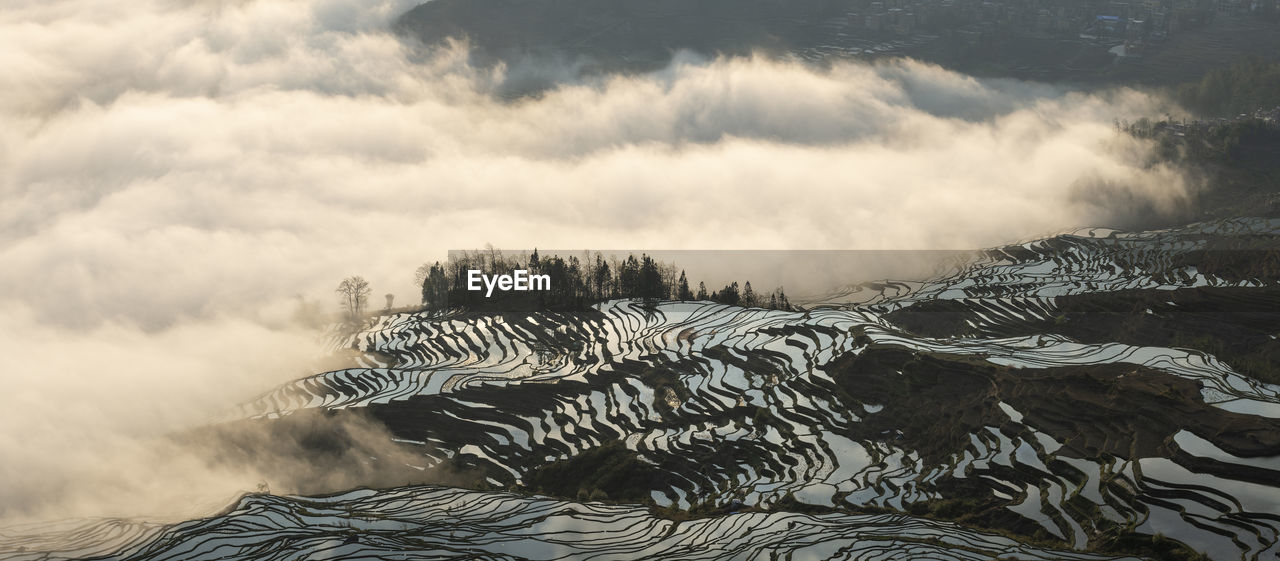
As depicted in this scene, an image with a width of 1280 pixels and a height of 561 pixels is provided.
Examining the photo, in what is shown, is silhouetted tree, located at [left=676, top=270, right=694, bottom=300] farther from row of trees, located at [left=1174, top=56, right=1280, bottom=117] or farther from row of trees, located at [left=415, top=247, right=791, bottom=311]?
row of trees, located at [left=1174, top=56, right=1280, bottom=117]

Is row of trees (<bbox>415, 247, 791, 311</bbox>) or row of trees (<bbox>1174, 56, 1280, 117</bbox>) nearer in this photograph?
row of trees (<bbox>415, 247, 791, 311</bbox>)

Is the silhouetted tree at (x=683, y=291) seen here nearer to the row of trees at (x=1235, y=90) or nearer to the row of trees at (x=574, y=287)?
the row of trees at (x=574, y=287)

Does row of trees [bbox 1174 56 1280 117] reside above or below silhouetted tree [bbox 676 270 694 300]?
above

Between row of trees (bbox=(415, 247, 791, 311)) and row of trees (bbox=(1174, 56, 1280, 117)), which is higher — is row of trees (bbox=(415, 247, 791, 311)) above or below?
below

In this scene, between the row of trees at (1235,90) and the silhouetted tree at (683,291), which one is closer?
the silhouetted tree at (683,291)

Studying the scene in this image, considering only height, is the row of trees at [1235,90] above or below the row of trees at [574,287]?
above

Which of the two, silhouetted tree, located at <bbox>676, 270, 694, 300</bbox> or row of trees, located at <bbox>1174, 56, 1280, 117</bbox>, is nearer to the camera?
silhouetted tree, located at <bbox>676, 270, 694, 300</bbox>

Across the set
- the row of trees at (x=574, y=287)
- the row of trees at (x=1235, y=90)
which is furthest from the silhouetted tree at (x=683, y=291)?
the row of trees at (x=1235, y=90)

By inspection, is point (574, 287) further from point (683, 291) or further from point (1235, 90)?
point (1235, 90)

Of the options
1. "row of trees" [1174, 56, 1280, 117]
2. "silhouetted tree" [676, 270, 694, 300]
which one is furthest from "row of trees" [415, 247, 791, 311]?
"row of trees" [1174, 56, 1280, 117]

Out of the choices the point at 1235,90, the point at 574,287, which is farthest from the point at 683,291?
the point at 1235,90
